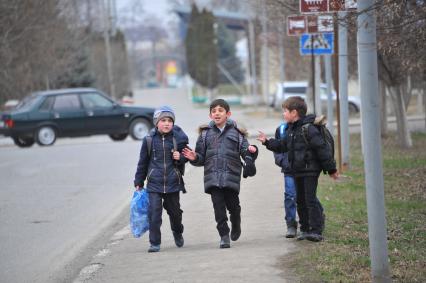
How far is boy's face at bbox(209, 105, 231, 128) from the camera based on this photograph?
8367mm

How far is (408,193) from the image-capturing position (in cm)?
1202

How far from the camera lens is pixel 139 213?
871 centimetres

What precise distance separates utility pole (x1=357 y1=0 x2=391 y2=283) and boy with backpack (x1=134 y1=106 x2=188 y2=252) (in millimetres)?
2798

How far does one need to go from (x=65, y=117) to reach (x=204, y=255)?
19278 millimetres

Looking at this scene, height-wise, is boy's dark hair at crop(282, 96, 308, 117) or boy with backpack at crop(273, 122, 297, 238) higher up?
boy's dark hair at crop(282, 96, 308, 117)

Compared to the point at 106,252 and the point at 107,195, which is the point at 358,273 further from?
the point at 107,195

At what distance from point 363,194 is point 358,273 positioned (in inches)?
209

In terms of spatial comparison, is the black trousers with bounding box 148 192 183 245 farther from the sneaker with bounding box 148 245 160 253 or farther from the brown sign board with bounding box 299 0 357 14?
the brown sign board with bounding box 299 0 357 14

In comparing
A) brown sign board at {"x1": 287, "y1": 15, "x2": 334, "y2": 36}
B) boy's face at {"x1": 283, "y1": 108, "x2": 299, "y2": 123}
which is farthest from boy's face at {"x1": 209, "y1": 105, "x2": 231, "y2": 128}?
brown sign board at {"x1": 287, "y1": 15, "x2": 334, "y2": 36}

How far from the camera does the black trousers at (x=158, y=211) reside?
28.3 ft

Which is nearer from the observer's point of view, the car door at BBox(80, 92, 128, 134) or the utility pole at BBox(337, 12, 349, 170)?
the utility pole at BBox(337, 12, 349, 170)

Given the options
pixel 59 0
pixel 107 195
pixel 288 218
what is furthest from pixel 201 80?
pixel 288 218

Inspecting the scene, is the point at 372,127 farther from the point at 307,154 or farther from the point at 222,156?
the point at 222,156

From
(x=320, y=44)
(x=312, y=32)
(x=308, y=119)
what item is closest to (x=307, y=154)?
(x=308, y=119)
